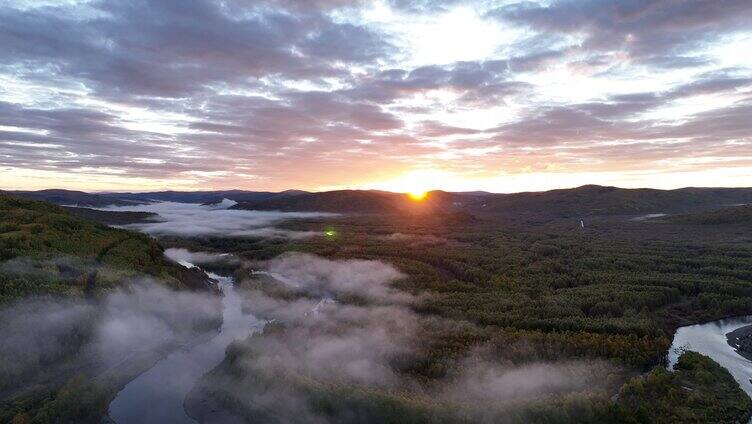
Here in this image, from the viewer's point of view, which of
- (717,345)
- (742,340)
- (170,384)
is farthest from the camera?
(742,340)

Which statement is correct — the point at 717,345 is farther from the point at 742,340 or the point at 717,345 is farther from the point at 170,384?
the point at 170,384

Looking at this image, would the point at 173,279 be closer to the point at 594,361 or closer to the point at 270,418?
the point at 270,418

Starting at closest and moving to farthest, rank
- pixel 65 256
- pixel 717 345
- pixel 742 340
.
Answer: pixel 717 345, pixel 742 340, pixel 65 256

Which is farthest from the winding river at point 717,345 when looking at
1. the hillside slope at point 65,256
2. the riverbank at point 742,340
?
the hillside slope at point 65,256

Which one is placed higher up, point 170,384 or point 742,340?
point 742,340

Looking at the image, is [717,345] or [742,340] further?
[742,340]

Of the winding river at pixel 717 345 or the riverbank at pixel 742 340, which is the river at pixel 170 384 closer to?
the winding river at pixel 717 345

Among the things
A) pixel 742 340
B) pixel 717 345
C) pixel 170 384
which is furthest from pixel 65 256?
pixel 742 340

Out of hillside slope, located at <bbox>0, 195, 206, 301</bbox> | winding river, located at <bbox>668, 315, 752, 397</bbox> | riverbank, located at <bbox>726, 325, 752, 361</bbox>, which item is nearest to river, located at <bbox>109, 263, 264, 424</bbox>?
hillside slope, located at <bbox>0, 195, 206, 301</bbox>

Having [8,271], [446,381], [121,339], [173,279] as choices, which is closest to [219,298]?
[173,279]
